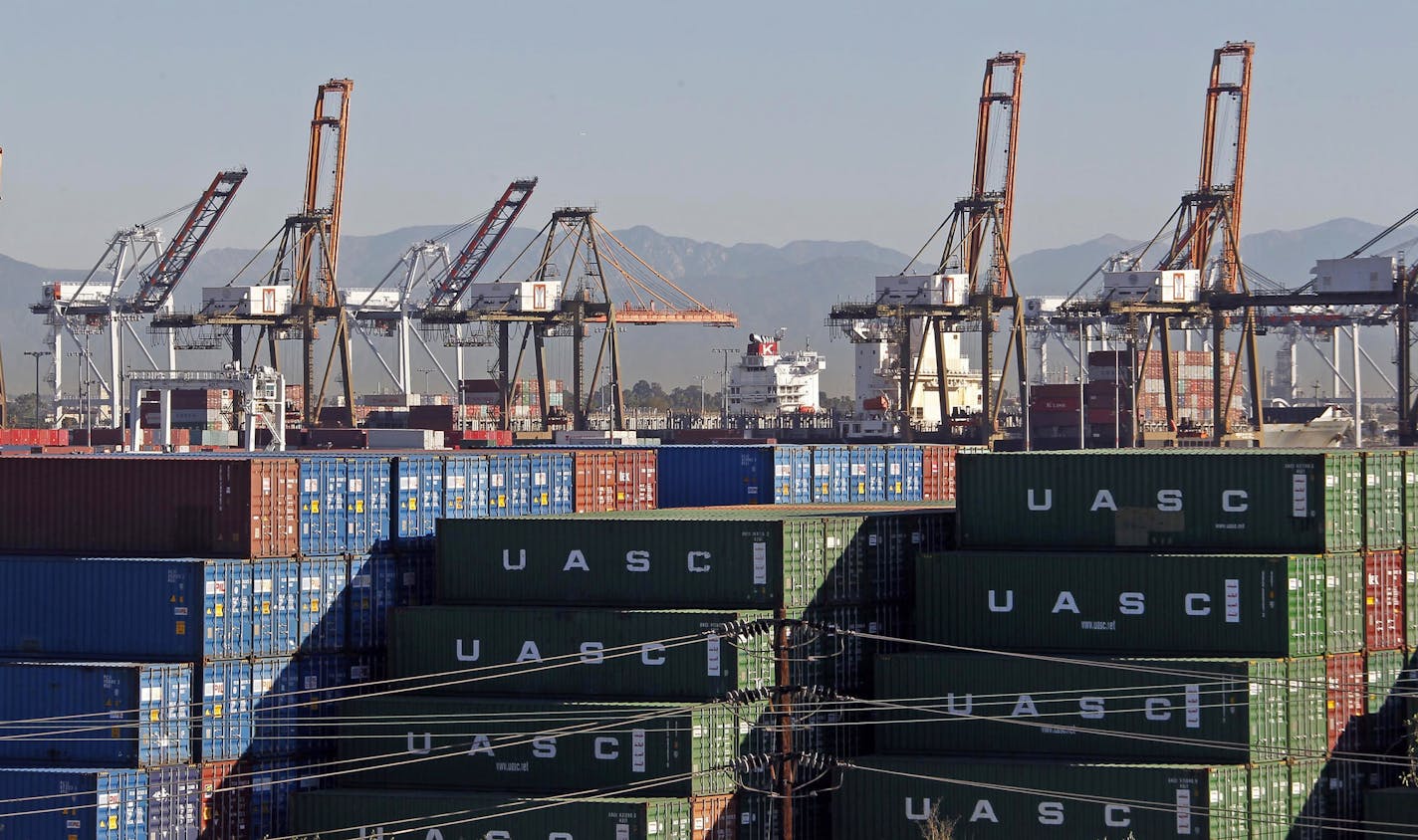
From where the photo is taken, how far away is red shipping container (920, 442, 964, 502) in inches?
2400

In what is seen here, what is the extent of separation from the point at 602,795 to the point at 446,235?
396ft

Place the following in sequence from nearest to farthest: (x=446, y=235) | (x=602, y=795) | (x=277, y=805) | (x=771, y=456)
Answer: (x=602, y=795)
(x=277, y=805)
(x=771, y=456)
(x=446, y=235)

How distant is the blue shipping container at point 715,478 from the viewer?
55.6 meters

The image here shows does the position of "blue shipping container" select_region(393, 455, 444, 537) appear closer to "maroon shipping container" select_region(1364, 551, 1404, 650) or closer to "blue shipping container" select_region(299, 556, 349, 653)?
"blue shipping container" select_region(299, 556, 349, 653)

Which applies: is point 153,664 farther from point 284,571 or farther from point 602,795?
point 602,795

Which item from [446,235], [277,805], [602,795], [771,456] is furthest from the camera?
[446,235]

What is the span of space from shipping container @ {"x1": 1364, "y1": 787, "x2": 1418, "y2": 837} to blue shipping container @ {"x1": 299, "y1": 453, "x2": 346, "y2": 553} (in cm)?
2151

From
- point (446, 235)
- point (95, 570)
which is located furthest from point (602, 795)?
point (446, 235)

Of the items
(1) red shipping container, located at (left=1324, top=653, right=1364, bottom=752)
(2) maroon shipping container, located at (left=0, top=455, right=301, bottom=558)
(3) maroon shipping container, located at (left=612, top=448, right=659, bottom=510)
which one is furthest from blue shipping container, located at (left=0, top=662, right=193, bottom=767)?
(1) red shipping container, located at (left=1324, top=653, right=1364, bottom=752)

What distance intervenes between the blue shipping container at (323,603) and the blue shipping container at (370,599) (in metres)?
0.21

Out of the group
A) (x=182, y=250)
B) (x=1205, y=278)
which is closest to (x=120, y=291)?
(x=182, y=250)

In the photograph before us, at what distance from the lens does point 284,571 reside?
4209 centimetres

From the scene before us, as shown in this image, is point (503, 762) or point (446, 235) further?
point (446, 235)

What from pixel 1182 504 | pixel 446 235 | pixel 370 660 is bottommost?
pixel 370 660
